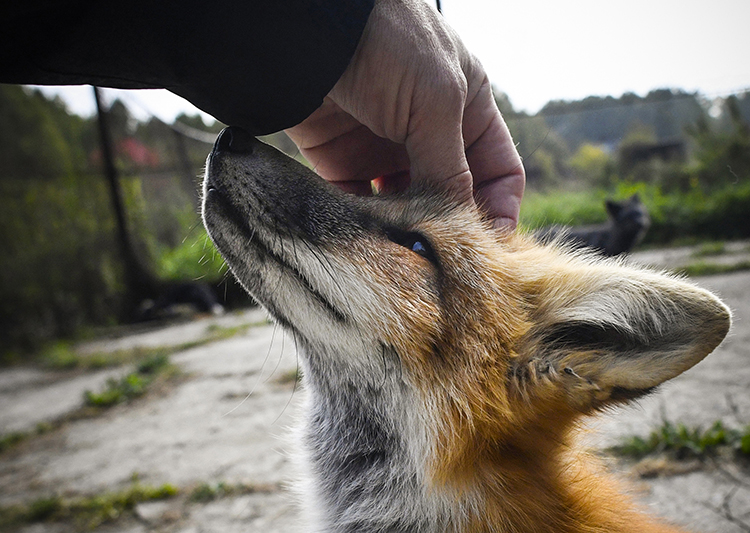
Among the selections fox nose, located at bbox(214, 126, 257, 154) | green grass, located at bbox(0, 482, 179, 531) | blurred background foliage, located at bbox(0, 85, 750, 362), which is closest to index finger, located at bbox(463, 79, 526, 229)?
fox nose, located at bbox(214, 126, 257, 154)

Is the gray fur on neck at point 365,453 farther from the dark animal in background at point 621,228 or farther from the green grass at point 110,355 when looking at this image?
the dark animal in background at point 621,228

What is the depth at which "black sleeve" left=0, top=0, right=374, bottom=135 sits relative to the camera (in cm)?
139

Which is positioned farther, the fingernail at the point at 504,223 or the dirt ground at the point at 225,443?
the dirt ground at the point at 225,443

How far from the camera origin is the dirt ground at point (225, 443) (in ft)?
Result: 7.86

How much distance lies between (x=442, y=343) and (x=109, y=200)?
28.6 ft

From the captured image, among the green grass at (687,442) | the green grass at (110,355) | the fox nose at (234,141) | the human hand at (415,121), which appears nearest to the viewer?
the human hand at (415,121)

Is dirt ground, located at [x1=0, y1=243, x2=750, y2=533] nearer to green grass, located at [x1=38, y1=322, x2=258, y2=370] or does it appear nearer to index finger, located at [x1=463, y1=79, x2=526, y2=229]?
green grass, located at [x1=38, y1=322, x2=258, y2=370]

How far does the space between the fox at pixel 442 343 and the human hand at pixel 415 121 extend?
294mm

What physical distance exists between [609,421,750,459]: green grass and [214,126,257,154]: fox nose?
269 centimetres

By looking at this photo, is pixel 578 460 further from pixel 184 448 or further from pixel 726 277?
pixel 726 277

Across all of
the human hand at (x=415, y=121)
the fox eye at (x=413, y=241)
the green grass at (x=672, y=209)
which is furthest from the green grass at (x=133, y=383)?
the green grass at (x=672, y=209)

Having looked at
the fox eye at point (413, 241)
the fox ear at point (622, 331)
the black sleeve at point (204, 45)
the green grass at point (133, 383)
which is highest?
the black sleeve at point (204, 45)

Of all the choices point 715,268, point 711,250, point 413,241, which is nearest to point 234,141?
point 413,241

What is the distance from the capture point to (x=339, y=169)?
7.26 feet
